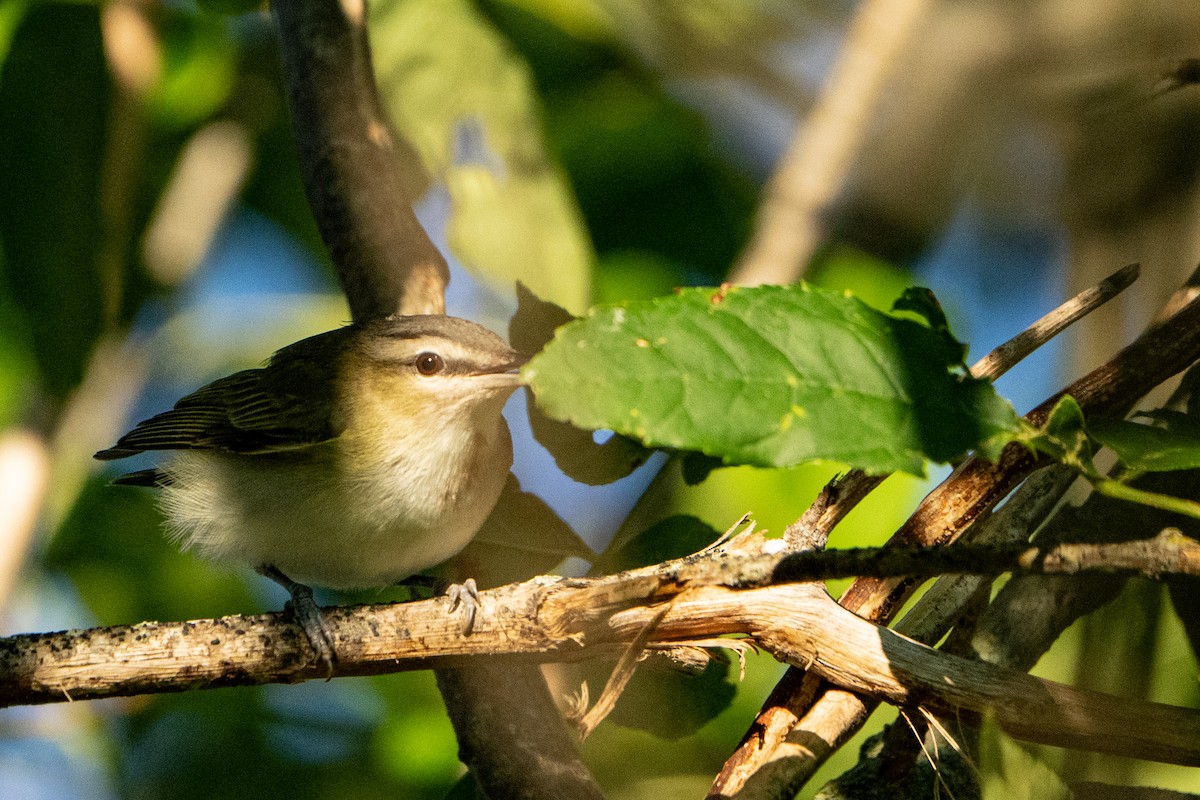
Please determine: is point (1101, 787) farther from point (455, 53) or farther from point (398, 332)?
point (455, 53)

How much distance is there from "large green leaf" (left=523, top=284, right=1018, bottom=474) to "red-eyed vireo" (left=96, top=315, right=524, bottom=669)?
5.43ft

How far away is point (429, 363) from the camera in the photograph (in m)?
3.31

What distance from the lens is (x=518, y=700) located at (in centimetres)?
252

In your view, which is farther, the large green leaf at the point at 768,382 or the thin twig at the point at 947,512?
the thin twig at the point at 947,512

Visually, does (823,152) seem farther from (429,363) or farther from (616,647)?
(616,647)

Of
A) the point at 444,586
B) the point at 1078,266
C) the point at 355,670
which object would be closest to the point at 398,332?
the point at 444,586

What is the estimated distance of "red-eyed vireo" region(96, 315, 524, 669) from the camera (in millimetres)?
3016

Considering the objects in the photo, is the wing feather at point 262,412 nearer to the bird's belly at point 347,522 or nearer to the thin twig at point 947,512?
the bird's belly at point 347,522

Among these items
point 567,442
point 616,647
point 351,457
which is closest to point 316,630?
point 616,647

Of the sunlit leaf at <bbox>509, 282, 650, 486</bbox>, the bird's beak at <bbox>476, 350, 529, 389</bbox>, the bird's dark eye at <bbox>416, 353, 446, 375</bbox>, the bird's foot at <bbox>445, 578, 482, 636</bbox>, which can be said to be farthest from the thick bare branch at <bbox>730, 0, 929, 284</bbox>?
the bird's foot at <bbox>445, 578, 482, 636</bbox>

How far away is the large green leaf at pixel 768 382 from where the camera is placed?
1308mm

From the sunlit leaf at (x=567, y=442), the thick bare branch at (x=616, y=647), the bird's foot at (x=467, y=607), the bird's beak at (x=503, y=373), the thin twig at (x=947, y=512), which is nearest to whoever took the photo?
the thick bare branch at (x=616, y=647)

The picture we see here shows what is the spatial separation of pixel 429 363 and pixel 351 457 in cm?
37

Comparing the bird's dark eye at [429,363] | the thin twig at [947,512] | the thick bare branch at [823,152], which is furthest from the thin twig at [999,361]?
the bird's dark eye at [429,363]
